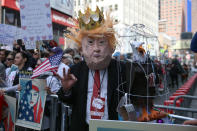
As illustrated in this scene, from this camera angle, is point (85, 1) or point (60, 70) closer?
point (85, 1)

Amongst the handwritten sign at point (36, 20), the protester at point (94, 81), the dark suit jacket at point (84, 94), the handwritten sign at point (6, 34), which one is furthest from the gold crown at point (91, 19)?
the handwritten sign at point (6, 34)

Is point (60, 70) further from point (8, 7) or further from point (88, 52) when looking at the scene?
point (8, 7)

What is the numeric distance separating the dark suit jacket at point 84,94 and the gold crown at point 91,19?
462 mm

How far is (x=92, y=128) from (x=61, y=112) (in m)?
1.81

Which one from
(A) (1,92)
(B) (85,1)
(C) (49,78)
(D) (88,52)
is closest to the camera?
(D) (88,52)

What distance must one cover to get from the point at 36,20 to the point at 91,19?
220 centimetres

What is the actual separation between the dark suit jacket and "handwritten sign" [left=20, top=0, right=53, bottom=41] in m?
2.01

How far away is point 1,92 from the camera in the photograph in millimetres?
3346

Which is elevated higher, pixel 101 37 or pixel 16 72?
pixel 101 37

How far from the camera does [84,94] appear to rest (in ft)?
7.51

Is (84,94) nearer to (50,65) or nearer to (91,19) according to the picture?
(91,19)

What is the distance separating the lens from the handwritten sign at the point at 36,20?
4105 millimetres

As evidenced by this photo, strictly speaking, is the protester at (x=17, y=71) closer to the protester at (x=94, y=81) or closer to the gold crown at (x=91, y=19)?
the protester at (x=94, y=81)

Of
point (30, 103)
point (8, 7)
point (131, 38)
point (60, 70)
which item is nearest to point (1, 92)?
point (30, 103)
